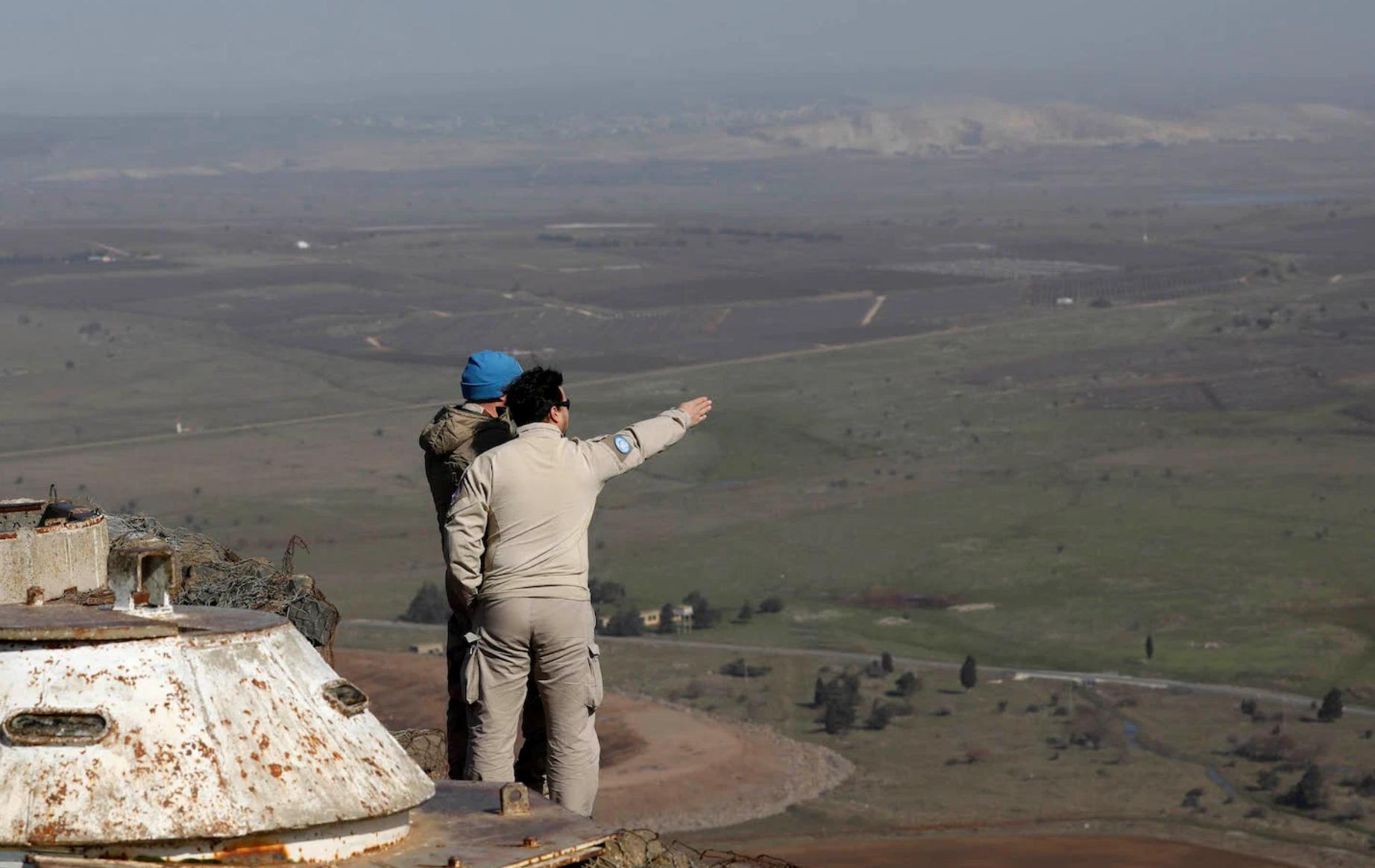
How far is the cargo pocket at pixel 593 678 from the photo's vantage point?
827 centimetres

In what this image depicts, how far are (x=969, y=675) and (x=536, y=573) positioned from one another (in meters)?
47.6

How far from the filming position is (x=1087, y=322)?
133500 mm

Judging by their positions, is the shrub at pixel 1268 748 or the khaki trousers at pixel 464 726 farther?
the shrub at pixel 1268 748

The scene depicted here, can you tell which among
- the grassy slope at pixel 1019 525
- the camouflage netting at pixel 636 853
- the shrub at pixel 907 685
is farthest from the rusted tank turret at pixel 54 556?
the grassy slope at pixel 1019 525

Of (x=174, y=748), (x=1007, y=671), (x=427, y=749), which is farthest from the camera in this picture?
(x=1007, y=671)

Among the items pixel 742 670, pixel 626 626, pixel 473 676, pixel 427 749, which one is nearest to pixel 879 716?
pixel 742 670

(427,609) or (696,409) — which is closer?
(696,409)

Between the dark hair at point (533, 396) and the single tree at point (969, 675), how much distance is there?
47.0 metres

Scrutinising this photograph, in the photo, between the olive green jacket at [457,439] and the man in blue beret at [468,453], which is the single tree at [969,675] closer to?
the man in blue beret at [468,453]

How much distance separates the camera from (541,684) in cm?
827

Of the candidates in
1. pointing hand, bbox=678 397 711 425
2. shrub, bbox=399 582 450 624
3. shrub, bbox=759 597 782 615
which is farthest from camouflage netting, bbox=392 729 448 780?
shrub, bbox=759 597 782 615

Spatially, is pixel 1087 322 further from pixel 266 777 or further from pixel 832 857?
pixel 266 777

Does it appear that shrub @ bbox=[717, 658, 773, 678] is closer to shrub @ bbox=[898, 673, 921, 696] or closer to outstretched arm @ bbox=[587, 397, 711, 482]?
shrub @ bbox=[898, 673, 921, 696]

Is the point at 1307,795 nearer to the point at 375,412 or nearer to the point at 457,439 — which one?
the point at 457,439
